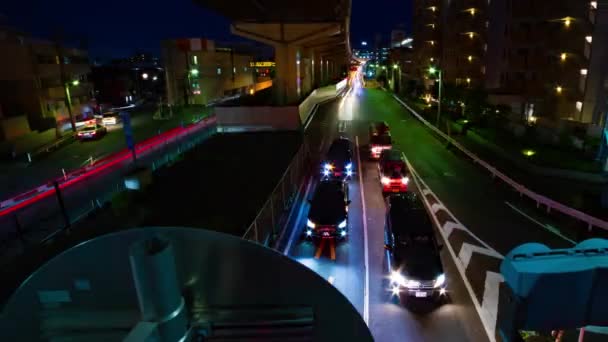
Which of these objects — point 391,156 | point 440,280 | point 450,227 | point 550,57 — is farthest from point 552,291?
point 550,57

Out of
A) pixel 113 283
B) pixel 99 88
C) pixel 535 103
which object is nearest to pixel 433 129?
pixel 535 103

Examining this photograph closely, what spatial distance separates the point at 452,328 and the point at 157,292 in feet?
30.9

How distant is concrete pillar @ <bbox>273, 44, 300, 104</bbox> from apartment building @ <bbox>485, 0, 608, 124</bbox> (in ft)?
72.6

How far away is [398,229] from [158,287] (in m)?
10.6

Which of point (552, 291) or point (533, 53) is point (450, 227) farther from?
point (533, 53)

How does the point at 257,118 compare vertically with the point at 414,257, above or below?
above

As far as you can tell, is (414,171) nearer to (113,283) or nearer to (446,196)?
(446,196)

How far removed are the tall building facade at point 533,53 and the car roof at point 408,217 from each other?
81.7 feet

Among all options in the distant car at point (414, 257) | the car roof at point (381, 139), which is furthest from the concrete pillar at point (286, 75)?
the distant car at point (414, 257)

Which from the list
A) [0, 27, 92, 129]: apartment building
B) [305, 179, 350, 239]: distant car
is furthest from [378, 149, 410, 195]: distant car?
[0, 27, 92, 129]: apartment building

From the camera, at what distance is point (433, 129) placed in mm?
34125

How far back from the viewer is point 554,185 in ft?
64.1

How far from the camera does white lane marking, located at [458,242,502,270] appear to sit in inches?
514

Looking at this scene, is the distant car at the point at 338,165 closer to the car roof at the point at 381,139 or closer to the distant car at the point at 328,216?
the car roof at the point at 381,139
